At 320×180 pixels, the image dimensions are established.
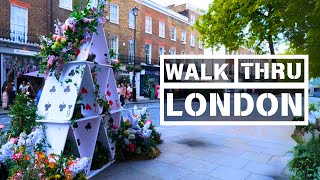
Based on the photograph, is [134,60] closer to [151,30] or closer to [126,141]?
[151,30]

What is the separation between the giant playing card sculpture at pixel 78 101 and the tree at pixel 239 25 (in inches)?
273

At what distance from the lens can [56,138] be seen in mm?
3605

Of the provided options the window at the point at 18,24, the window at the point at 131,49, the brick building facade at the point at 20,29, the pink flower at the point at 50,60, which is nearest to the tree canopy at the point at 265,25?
the pink flower at the point at 50,60

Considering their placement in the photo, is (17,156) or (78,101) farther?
(78,101)

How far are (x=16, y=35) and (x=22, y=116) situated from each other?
12.9 m

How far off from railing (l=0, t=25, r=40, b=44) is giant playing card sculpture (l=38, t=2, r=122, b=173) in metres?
12.2

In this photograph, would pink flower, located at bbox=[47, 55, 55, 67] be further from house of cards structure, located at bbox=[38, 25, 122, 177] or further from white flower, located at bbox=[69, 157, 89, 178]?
white flower, located at bbox=[69, 157, 89, 178]

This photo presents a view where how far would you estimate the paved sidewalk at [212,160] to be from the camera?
4.11 m

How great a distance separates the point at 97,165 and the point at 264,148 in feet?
12.1

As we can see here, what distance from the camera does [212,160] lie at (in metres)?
4.88

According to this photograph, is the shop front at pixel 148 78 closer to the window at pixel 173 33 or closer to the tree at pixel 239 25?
the window at pixel 173 33

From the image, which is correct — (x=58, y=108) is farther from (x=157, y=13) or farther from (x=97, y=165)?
(x=157, y=13)

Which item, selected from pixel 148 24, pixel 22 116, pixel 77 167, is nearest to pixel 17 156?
pixel 77 167

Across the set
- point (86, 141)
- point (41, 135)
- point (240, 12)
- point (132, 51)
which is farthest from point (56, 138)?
point (132, 51)
